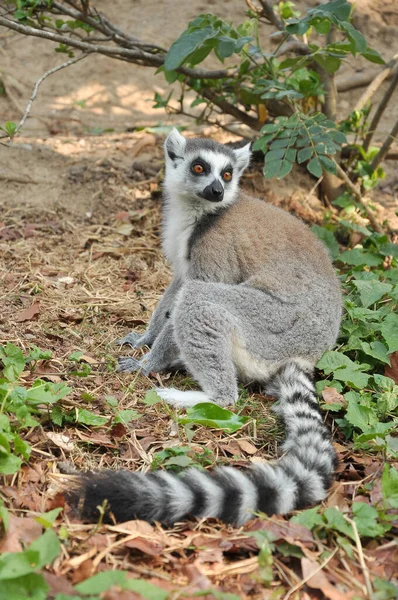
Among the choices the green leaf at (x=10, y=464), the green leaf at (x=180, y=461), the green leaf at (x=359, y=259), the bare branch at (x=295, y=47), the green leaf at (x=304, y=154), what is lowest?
the green leaf at (x=359, y=259)

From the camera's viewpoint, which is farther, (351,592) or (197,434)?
(197,434)

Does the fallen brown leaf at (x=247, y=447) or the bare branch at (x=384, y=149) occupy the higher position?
the bare branch at (x=384, y=149)

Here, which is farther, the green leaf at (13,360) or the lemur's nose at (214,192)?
the lemur's nose at (214,192)

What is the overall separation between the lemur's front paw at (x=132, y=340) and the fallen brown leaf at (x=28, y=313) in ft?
2.17

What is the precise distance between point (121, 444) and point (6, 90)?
263 inches

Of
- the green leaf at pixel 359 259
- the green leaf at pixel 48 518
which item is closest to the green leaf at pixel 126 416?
the green leaf at pixel 48 518

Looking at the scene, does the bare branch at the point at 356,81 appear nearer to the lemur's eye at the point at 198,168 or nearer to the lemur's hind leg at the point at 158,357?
the lemur's eye at the point at 198,168

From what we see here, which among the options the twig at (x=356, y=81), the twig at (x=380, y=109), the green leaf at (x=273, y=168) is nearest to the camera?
the green leaf at (x=273, y=168)

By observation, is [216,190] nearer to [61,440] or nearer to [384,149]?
[61,440]

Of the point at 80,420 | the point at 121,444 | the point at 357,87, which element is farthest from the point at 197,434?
the point at 357,87

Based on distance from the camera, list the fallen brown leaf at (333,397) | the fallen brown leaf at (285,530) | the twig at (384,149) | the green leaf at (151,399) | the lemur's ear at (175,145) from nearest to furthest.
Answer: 1. the fallen brown leaf at (285,530)
2. the green leaf at (151,399)
3. the fallen brown leaf at (333,397)
4. the lemur's ear at (175,145)
5. the twig at (384,149)

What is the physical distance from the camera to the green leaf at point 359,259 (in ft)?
18.6

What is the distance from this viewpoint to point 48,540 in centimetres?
228

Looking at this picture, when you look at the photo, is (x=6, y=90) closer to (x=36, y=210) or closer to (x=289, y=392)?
(x=36, y=210)
